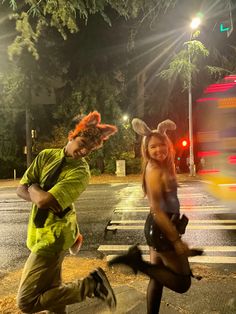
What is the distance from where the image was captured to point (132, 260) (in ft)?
11.6

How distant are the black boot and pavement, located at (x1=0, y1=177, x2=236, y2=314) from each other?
0.75 metres

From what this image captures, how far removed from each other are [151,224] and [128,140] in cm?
2373

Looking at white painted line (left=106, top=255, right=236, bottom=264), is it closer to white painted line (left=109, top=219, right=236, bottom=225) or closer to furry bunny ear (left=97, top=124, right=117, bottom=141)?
white painted line (left=109, top=219, right=236, bottom=225)

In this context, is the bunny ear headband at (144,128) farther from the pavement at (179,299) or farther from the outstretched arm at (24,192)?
the pavement at (179,299)

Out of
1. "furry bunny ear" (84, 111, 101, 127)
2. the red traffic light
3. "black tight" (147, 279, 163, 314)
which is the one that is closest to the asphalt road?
"black tight" (147, 279, 163, 314)

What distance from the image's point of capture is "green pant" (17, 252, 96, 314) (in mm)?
3148

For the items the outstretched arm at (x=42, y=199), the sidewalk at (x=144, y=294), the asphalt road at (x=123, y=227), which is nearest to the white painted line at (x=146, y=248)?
the asphalt road at (x=123, y=227)

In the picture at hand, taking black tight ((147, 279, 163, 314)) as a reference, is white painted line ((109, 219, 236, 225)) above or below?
below

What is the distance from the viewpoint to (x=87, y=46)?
24766mm

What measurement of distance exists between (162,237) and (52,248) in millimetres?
989

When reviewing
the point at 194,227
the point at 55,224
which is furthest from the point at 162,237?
the point at 194,227

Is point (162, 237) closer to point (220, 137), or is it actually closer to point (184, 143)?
point (220, 137)

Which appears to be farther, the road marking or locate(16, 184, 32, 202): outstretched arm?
the road marking

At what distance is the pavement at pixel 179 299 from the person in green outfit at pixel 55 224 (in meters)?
0.75
